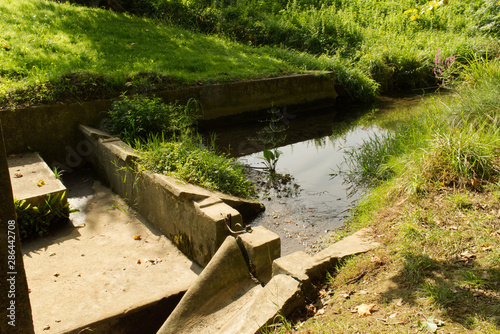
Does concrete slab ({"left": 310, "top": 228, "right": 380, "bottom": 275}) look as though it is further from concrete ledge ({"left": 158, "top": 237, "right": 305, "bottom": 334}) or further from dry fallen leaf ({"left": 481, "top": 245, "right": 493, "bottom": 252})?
dry fallen leaf ({"left": 481, "top": 245, "right": 493, "bottom": 252})

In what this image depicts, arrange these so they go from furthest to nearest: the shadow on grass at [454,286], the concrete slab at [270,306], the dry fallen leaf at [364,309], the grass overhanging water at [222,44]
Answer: the grass overhanging water at [222,44] → the concrete slab at [270,306] → the dry fallen leaf at [364,309] → the shadow on grass at [454,286]

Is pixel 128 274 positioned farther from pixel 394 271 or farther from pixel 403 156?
pixel 403 156

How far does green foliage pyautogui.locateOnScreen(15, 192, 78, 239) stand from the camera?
424 centimetres

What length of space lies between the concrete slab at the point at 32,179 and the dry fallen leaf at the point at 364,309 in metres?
3.41

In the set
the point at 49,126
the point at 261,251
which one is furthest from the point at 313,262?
the point at 49,126

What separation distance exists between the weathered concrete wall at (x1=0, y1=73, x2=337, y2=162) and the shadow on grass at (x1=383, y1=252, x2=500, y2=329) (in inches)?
199

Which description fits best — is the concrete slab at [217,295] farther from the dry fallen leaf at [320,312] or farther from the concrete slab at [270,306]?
the dry fallen leaf at [320,312]

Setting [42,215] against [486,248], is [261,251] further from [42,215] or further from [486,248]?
[42,215]

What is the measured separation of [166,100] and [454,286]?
567 cm

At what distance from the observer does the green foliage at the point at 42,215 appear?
4238mm

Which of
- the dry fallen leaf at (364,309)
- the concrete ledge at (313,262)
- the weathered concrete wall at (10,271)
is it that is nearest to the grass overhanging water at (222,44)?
the concrete ledge at (313,262)

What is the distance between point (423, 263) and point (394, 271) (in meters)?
0.20

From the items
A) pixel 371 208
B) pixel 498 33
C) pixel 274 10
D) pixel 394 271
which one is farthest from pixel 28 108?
pixel 498 33

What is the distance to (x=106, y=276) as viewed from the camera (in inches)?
146
